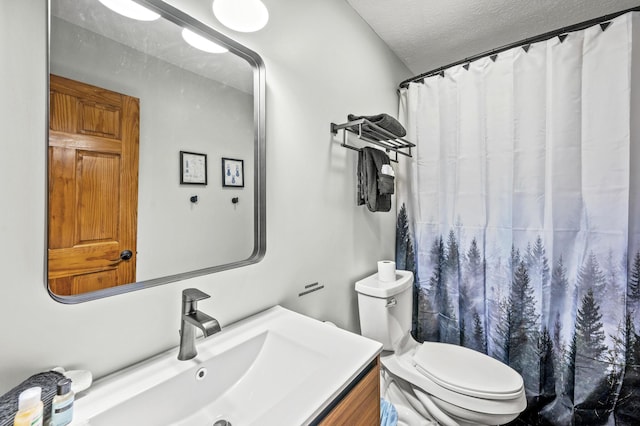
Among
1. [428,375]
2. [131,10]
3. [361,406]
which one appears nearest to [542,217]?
[428,375]

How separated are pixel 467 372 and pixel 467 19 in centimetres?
189

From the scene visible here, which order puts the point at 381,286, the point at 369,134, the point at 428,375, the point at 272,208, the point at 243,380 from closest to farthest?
Answer: the point at 243,380 < the point at 272,208 < the point at 428,375 < the point at 381,286 < the point at 369,134

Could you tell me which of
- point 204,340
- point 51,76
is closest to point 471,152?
point 204,340

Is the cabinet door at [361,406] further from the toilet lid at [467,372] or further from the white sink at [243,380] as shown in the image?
the toilet lid at [467,372]

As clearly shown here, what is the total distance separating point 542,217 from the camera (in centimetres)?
149

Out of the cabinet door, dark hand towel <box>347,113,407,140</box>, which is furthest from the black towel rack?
the cabinet door

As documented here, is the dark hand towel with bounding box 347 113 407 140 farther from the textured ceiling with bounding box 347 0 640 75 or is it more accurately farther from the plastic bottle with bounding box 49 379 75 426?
the plastic bottle with bounding box 49 379 75 426

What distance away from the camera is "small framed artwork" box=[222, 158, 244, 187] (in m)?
0.98

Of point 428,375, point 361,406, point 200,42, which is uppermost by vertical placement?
point 200,42

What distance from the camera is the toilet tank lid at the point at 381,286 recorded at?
1.38 m

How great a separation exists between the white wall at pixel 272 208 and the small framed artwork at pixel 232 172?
0.40 ft

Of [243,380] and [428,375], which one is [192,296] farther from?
[428,375]

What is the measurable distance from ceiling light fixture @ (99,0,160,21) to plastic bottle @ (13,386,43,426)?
34.4 inches

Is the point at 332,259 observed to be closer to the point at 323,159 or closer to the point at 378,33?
the point at 323,159
